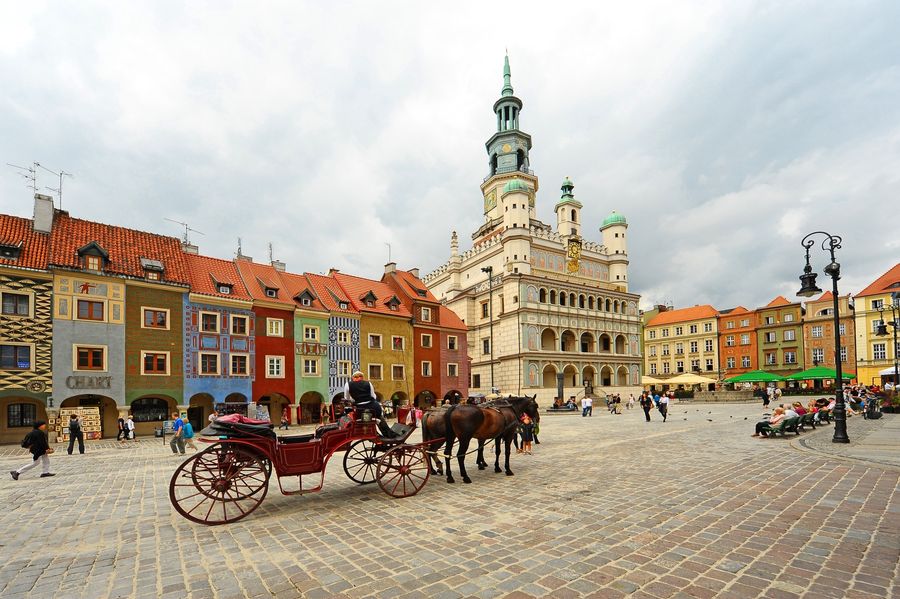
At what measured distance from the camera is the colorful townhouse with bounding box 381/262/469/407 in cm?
3691

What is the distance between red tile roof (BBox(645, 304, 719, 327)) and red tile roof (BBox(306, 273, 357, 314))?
59501mm

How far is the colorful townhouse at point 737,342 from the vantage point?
6631 centimetres

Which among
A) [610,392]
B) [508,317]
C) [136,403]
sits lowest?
[610,392]

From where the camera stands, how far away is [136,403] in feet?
81.8

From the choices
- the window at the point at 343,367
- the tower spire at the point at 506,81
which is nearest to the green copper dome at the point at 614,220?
the tower spire at the point at 506,81

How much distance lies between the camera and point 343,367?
32.1 metres

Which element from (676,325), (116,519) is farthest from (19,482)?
(676,325)

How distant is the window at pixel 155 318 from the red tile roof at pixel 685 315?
A: 71.0 metres

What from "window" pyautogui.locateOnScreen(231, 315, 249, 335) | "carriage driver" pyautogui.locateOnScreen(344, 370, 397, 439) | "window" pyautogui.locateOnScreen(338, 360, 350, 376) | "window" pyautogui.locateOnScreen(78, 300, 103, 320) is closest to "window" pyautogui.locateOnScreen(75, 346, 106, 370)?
"window" pyautogui.locateOnScreen(78, 300, 103, 320)

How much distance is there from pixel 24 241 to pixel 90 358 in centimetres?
655

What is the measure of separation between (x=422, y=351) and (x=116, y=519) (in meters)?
30.1

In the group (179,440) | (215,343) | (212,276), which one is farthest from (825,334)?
(179,440)

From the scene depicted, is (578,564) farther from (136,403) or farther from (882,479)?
(136,403)

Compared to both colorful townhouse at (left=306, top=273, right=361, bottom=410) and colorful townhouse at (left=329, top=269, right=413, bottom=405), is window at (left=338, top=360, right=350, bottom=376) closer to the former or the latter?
colorful townhouse at (left=306, top=273, right=361, bottom=410)
